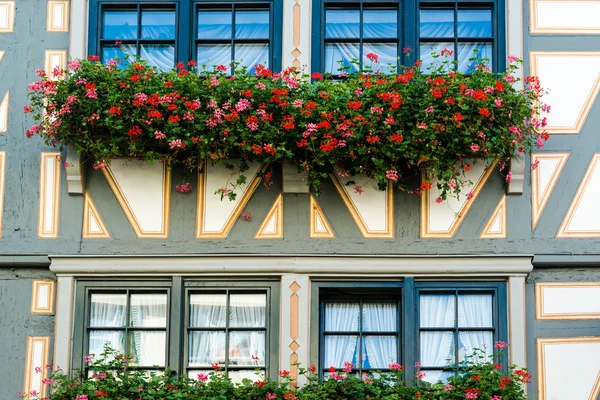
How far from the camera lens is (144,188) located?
14.7m

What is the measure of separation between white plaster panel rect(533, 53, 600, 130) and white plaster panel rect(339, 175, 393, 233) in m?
1.86

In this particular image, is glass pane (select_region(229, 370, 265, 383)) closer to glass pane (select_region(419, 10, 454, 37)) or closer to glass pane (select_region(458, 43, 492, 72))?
glass pane (select_region(458, 43, 492, 72))

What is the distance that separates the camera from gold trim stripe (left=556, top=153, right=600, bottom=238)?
14.5 metres

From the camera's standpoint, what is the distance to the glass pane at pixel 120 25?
15.2 metres

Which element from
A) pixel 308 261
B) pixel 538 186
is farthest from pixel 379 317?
pixel 538 186

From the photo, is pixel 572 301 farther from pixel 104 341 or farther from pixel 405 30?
pixel 104 341

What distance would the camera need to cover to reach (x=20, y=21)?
598 inches

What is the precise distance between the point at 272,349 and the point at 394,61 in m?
3.20

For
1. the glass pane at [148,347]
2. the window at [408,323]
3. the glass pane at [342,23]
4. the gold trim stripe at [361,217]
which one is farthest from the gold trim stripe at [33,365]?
the glass pane at [342,23]

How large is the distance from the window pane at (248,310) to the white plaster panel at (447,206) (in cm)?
181

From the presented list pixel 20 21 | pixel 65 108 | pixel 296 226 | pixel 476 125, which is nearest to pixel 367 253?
pixel 296 226

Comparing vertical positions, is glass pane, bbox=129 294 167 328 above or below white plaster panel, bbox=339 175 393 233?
below

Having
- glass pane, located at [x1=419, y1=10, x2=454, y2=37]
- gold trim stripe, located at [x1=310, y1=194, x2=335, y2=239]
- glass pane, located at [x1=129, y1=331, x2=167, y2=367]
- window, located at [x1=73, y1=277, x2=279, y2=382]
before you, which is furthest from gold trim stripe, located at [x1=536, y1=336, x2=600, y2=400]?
glass pane, located at [x1=129, y1=331, x2=167, y2=367]

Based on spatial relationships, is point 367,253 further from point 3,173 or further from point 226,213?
point 3,173
